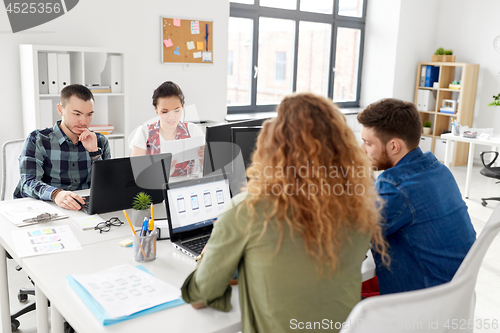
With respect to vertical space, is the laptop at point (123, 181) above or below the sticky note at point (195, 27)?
below

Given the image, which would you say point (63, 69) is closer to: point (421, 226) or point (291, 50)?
point (421, 226)

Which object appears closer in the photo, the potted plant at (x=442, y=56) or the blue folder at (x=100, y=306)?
the blue folder at (x=100, y=306)

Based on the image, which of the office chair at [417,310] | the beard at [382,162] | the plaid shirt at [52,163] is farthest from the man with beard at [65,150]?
the office chair at [417,310]

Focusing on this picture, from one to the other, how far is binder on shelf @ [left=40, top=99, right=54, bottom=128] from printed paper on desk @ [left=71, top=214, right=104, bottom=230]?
6.29 feet

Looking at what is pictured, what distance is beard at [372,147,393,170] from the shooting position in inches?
66.4

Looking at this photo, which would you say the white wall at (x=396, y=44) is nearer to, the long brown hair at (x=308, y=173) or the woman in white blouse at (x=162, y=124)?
the woman in white blouse at (x=162, y=124)

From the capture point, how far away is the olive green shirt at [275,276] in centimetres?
109

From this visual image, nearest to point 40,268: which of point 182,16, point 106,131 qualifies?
point 106,131

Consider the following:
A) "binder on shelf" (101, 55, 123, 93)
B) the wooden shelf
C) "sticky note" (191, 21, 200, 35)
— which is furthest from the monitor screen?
the wooden shelf

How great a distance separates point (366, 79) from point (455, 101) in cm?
132

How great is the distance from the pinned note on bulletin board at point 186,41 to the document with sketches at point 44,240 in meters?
2.95

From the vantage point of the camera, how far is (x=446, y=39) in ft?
21.9

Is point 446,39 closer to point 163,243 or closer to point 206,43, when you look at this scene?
point 206,43

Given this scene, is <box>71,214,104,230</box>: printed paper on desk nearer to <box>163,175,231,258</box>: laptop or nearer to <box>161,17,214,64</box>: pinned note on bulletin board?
<box>163,175,231,258</box>: laptop
